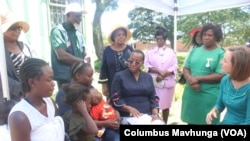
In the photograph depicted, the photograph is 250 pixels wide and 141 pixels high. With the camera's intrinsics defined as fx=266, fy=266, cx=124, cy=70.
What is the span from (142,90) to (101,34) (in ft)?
13.4

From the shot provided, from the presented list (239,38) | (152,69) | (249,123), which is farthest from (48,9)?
(239,38)

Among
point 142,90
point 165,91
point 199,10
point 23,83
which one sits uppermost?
point 199,10

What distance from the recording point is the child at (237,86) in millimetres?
1820

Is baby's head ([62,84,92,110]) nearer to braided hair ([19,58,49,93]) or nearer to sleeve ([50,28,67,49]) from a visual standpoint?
braided hair ([19,58,49,93])

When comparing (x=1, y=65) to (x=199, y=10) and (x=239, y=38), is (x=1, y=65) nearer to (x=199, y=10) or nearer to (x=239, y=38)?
(x=199, y=10)

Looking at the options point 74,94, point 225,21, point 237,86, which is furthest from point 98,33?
point 225,21

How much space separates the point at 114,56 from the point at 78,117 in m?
1.20

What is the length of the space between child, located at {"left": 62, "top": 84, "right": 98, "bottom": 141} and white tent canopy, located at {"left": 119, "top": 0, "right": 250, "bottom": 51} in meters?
2.06

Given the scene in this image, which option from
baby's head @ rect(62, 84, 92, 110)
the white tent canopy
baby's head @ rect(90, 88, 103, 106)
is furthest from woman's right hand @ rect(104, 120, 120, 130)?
the white tent canopy

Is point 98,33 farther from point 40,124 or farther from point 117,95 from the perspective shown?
point 40,124

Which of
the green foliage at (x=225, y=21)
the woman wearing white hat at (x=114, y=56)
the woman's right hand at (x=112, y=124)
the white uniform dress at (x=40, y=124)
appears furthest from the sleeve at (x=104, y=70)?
the green foliage at (x=225, y=21)

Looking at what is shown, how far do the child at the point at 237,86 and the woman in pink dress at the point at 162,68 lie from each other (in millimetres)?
1549

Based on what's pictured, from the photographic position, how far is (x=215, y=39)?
269 centimetres

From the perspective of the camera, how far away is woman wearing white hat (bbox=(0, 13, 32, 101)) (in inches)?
86.6
